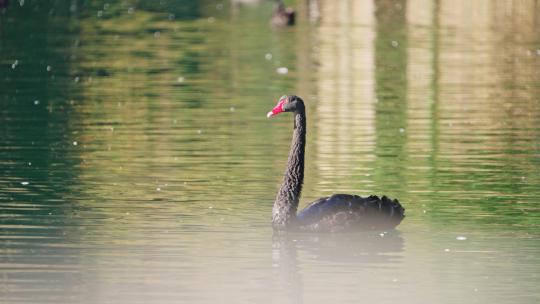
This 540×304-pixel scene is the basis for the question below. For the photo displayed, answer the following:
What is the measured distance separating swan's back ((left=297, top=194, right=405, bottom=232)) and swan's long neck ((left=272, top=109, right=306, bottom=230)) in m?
0.23

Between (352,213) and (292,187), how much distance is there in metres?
0.77

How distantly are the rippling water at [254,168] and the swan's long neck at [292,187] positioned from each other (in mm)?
218

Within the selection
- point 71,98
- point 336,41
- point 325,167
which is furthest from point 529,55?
point 325,167

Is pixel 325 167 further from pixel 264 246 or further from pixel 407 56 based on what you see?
pixel 407 56

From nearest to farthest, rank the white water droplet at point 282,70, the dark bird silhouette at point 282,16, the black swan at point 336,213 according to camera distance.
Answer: the black swan at point 336,213
the white water droplet at point 282,70
the dark bird silhouette at point 282,16

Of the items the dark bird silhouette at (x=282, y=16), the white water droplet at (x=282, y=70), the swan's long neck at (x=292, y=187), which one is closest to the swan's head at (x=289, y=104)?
the swan's long neck at (x=292, y=187)

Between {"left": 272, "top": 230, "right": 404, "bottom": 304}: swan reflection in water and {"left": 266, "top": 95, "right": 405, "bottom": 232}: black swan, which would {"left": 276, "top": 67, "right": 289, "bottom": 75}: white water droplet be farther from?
{"left": 272, "top": 230, "right": 404, "bottom": 304}: swan reflection in water

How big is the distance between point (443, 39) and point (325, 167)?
81.8ft

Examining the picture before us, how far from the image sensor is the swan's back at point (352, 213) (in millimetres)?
15195

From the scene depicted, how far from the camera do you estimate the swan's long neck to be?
50.5ft

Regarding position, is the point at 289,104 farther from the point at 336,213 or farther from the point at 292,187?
the point at 336,213

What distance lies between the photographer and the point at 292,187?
15664 millimetres

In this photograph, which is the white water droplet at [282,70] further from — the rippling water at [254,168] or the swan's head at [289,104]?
the swan's head at [289,104]

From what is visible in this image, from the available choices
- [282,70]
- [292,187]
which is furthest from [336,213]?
[282,70]
